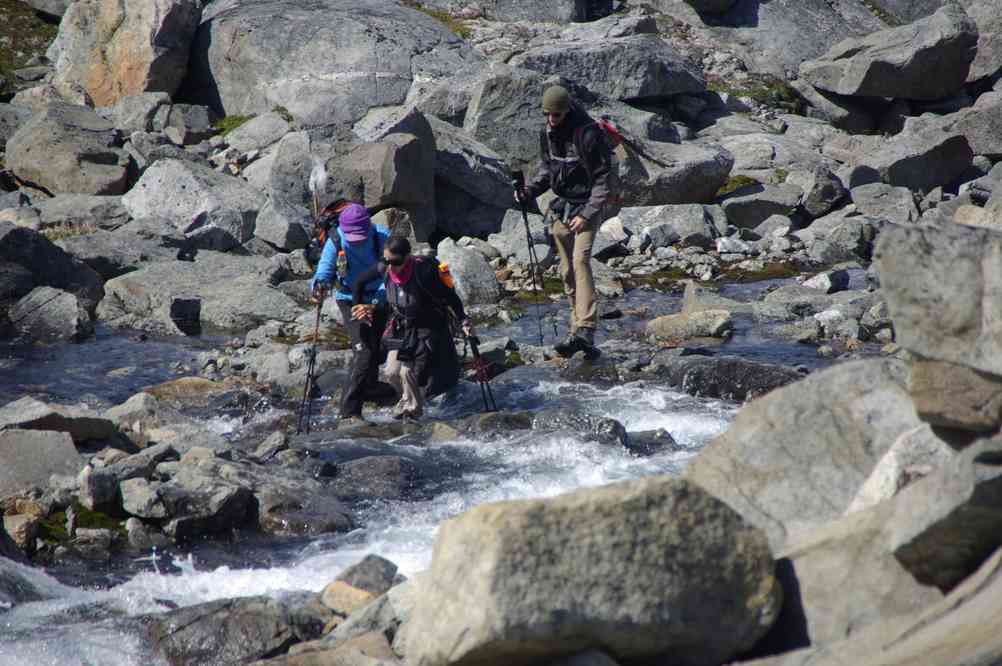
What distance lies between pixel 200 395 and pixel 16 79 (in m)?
27.5

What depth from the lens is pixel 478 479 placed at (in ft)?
43.8

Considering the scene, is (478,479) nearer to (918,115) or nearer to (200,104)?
(200,104)

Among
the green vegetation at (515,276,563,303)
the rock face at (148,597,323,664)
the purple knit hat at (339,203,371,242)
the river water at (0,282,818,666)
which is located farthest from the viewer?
the green vegetation at (515,276,563,303)

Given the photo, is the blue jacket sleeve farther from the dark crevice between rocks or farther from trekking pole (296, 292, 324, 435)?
the dark crevice between rocks

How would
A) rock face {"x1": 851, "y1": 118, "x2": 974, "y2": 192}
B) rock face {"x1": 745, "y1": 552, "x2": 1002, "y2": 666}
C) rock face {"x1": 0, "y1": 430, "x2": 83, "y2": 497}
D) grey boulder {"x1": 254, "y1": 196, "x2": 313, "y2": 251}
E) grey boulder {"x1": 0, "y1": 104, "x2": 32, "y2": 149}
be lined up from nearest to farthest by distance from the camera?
rock face {"x1": 745, "y1": 552, "x2": 1002, "y2": 666} → rock face {"x1": 0, "y1": 430, "x2": 83, "y2": 497} → grey boulder {"x1": 254, "y1": 196, "x2": 313, "y2": 251} → rock face {"x1": 851, "y1": 118, "x2": 974, "y2": 192} → grey boulder {"x1": 0, "y1": 104, "x2": 32, "y2": 149}

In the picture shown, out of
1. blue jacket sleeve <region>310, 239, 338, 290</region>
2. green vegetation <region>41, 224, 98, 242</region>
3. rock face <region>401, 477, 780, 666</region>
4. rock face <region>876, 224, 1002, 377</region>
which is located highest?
rock face <region>876, 224, 1002, 377</region>

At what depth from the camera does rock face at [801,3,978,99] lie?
39.6 meters

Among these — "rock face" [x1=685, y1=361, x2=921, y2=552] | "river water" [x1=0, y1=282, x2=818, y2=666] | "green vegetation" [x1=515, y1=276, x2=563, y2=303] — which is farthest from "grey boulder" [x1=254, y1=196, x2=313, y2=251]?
"rock face" [x1=685, y1=361, x2=921, y2=552]

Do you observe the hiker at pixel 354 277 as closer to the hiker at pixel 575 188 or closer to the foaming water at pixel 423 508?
the foaming water at pixel 423 508

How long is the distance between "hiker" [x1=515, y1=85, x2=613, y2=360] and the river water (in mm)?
1327

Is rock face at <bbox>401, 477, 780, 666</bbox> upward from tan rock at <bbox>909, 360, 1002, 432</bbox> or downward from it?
downward

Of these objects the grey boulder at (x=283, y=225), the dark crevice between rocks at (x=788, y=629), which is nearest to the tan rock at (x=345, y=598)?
the dark crevice between rocks at (x=788, y=629)

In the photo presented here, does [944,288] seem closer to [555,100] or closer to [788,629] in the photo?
[788,629]

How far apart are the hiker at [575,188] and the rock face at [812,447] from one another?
9647mm
